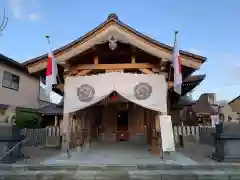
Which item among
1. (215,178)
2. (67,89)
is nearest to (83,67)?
(67,89)

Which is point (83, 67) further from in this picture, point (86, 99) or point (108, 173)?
point (108, 173)

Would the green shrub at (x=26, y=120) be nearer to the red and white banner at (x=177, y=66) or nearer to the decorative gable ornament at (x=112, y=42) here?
the decorative gable ornament at (x=112, y=42)

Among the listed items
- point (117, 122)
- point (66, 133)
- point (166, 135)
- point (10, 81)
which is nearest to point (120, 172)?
point (166, 135)

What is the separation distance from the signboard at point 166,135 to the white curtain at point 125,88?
42 centimetres

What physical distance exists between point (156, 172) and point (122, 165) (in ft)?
3.12

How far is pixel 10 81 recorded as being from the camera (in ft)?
51.6

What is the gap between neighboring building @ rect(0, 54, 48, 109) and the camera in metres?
14.8

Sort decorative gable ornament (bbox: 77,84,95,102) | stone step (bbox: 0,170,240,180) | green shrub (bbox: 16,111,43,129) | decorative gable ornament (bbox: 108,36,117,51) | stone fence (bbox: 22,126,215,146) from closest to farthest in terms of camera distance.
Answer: stone step (bbox: 0,170,240,180)
decorative gable ornament (bbox: 108,36,117,51)
decorative gable ornament (bbox: 77,84,95,102)
stone fence (bbox: 22,126,215,146)
green shrub (bbox: 16,111,43,129)

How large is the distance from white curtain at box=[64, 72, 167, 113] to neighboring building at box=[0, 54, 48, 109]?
7.39 metres

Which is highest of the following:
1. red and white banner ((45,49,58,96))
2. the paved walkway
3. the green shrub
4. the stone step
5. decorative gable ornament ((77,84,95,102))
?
red and white banner ((45,49,58,96))

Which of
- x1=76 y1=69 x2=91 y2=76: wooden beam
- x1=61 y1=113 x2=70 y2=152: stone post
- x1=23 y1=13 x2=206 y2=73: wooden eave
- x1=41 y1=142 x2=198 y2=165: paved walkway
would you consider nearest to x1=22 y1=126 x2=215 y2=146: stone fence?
x1=41 y1=142 x2=198 y2=165: paved walkway

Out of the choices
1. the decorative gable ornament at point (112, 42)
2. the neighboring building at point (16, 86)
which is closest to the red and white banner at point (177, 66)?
the decorative gable ornament at point (112, 42)

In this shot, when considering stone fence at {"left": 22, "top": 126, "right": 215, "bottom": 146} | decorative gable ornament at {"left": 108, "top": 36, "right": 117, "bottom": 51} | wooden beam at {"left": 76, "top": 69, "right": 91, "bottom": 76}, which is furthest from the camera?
stone fence at {"left": 22, "top": 126, "right": 215, "bottom": 146}

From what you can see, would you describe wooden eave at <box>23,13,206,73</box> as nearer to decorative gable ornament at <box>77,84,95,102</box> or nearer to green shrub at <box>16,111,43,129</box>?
decorative gable ornament at <box>77,84,95,102</box>
